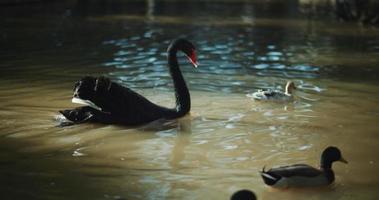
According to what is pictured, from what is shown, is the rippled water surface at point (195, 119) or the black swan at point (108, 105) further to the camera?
the black swan at point (108, 105)

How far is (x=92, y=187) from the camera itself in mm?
6055

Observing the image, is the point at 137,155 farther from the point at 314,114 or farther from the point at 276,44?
the point at 276,44

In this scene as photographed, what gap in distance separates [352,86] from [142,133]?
452cm

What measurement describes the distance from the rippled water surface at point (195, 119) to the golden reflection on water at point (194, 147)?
0.06 feet

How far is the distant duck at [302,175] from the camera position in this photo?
581 cm

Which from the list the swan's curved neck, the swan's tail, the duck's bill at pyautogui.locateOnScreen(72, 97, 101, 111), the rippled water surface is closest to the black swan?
the duck's bill at pyautogui.locateOnScreen(72, 97, 101, 111)

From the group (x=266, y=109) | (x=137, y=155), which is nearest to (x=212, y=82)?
(x=266, y=109)

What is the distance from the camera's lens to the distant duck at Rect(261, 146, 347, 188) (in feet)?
19.1

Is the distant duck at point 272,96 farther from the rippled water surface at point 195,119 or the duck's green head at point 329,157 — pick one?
the duck's green head at point 329,157

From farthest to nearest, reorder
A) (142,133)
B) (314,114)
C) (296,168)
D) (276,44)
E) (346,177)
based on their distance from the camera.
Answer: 1. (276,44)
2. (314,114)
3. (142,133)
4. (346,177)
5. (296,168)

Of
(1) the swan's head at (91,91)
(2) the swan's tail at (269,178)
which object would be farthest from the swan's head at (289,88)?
(2) the swan's tail at (269,178)

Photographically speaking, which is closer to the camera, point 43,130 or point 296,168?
point 296,168

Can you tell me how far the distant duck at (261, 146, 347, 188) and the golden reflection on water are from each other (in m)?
0.10

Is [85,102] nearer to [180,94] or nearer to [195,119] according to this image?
[180,94]
